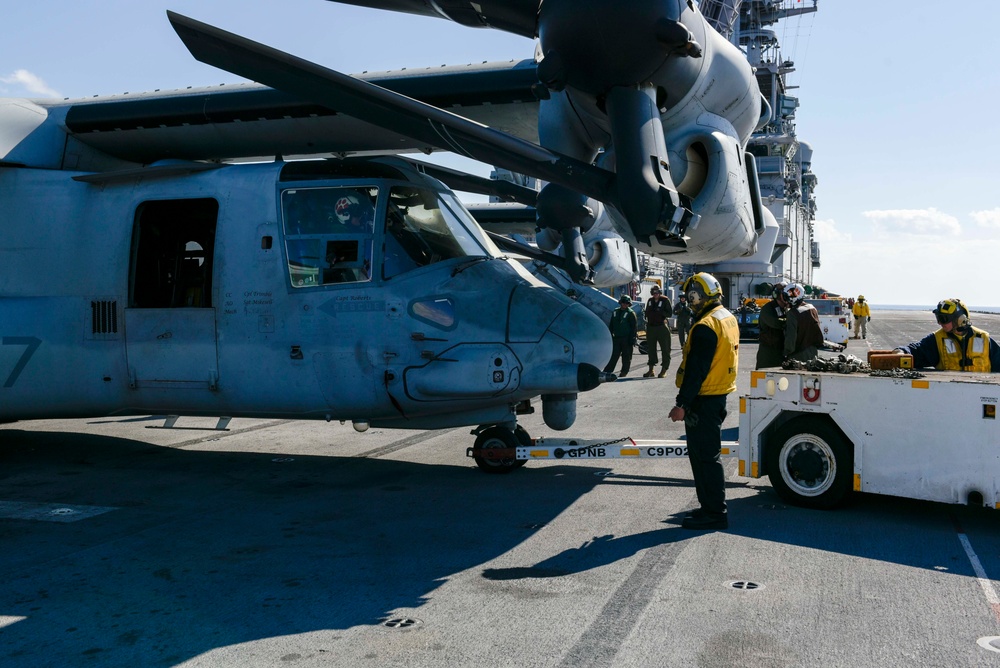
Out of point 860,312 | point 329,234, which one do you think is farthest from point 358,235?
point 860,312

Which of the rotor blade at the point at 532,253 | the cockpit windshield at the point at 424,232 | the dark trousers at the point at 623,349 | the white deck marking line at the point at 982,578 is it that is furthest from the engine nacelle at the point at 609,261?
the white deck marking line at the point at 982,578

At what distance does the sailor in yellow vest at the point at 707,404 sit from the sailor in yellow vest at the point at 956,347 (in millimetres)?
2027

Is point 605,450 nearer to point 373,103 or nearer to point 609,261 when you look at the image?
point 373,103

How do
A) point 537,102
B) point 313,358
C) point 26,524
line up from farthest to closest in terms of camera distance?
1. point 537,102
2. point 313,358
3. point 26,524

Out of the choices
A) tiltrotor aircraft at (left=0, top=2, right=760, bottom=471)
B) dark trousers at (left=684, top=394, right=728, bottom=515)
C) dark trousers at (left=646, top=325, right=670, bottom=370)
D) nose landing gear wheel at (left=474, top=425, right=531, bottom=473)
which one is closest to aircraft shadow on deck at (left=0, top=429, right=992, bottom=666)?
nose landing gear wheel at (left=474, top=425, right=531, bottom=473)

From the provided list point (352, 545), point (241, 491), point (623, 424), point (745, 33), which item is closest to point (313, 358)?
point (241, 491)

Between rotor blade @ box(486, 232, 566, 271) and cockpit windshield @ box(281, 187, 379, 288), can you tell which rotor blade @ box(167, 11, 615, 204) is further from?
rotor blade @ box(486, 232, 566, 271)

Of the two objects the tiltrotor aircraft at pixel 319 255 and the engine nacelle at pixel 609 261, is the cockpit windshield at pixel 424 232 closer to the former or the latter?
the tiltrotor aircraft at pixel 319 255

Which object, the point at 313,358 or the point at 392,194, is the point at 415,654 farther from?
the point at 392,194

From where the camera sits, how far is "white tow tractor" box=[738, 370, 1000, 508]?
18.6 ft

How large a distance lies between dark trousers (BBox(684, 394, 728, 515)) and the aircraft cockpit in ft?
9.13

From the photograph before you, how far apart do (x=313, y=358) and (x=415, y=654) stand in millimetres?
4170

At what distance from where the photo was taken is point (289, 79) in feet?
20.8

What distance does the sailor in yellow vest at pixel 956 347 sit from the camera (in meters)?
7.04
